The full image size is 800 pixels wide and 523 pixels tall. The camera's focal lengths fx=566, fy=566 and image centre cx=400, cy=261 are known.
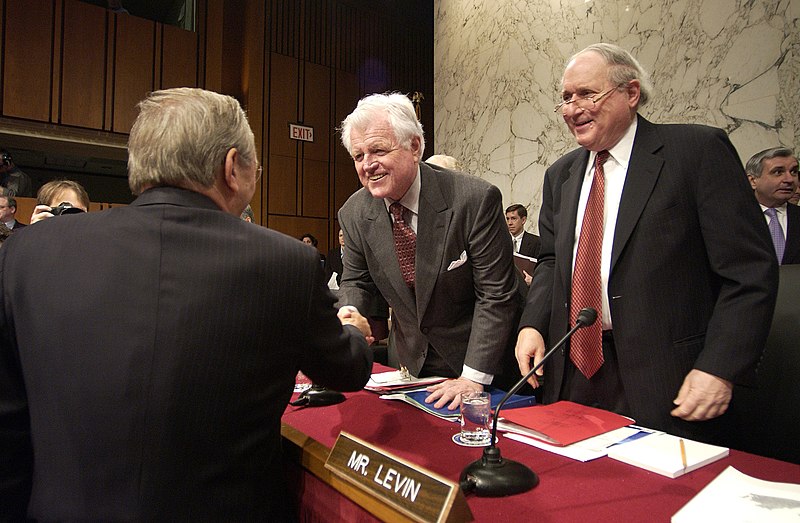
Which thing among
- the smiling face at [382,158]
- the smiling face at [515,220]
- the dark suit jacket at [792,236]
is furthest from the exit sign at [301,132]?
the smiling face at [382,158]

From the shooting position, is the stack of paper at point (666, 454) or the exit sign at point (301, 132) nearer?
the stack of paper at point (666, 454)

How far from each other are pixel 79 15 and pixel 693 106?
7.17 m

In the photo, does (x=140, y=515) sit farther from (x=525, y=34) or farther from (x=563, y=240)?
(x=525, y=34)

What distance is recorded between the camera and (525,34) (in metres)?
5.92

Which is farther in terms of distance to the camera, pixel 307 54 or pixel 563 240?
pixel 307 54

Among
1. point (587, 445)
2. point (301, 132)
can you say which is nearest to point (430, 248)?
point (587, 445)

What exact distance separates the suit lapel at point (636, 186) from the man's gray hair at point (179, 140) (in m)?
1.04

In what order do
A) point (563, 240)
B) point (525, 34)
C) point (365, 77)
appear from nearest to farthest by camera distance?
point (563, 240) < point (525, 34) < point (365, 77)

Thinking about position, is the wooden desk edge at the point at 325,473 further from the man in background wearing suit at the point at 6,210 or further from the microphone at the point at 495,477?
the man in background wearing suit at the point at 6,210

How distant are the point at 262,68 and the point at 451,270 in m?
7.61

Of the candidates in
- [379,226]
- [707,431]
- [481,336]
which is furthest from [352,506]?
[379,226]

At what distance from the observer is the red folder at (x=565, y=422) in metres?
1.25

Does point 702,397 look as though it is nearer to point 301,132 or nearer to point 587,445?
point 587,445

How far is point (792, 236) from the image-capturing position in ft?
12.3
